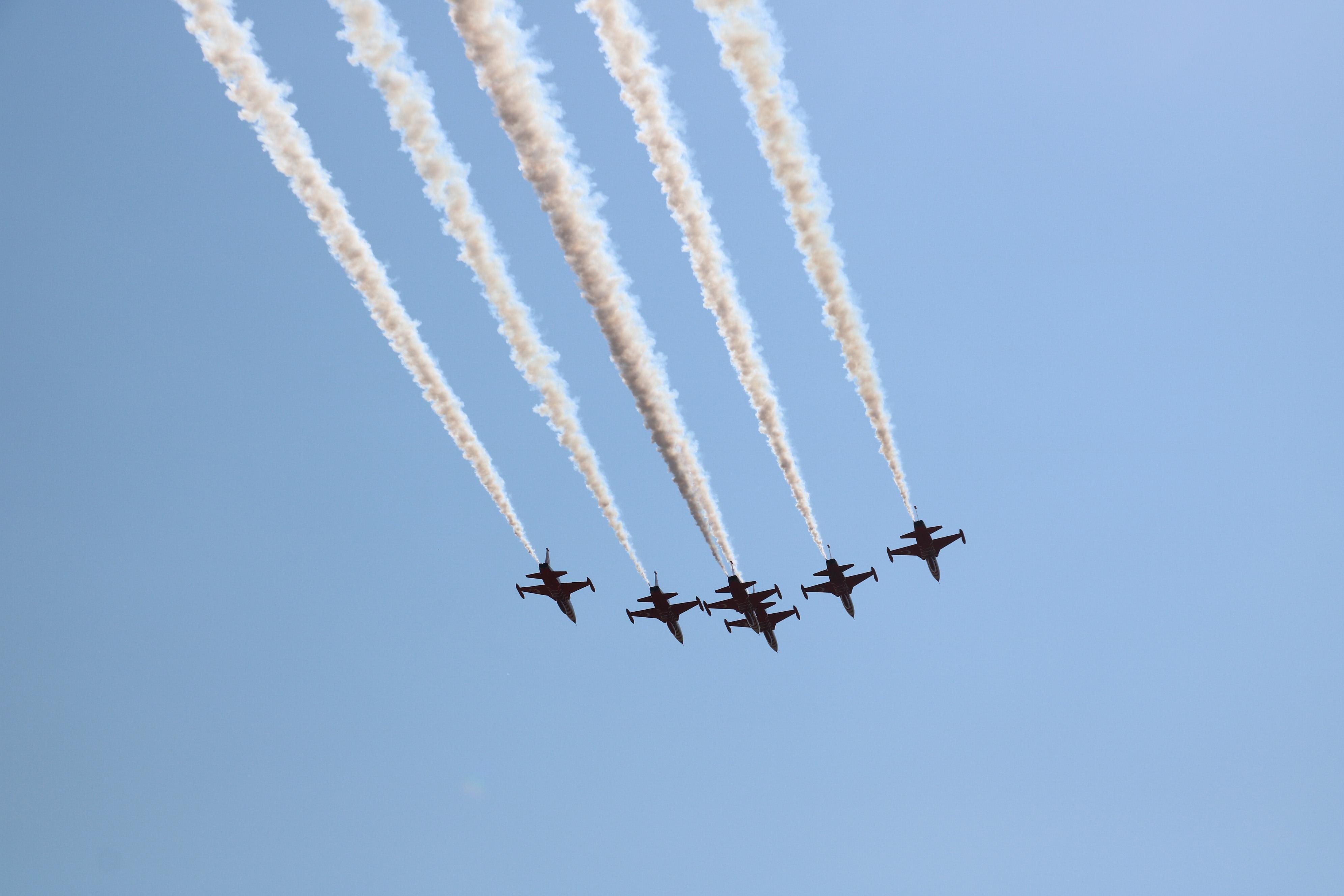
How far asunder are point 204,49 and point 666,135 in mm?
8074

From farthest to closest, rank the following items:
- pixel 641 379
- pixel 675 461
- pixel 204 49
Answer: pixel 675 461 < pixel 641 379 < pixel 204 49

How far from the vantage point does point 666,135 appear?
18.8 meters

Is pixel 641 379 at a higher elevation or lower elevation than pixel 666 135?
lower

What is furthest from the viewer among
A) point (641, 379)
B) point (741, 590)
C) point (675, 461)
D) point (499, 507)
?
point (741, 590)

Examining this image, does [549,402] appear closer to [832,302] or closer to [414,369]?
[414,369]

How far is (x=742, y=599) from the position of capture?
34.2 m

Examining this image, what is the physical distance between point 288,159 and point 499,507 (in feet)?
37.2

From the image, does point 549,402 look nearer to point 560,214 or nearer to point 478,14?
point 560,214

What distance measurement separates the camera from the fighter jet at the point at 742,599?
34.1m

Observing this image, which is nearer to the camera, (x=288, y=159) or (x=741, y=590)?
(x=288, y=159)

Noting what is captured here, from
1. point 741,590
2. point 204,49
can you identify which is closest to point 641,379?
point 204,49

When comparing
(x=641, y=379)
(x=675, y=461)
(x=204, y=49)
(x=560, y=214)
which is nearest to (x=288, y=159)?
(x=204, y=49)

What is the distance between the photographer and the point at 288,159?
18922 mm

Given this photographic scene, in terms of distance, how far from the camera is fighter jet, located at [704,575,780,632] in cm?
3406
